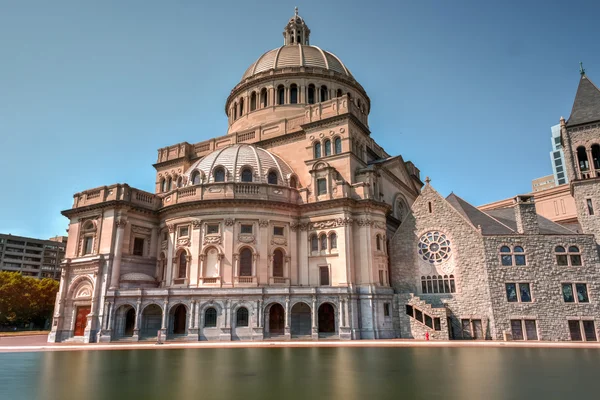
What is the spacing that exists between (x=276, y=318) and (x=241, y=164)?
54.5ft

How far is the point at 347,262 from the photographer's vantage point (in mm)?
38719

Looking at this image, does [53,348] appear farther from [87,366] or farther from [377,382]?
[377,382]

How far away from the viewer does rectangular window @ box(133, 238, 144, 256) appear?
43031 millimetres

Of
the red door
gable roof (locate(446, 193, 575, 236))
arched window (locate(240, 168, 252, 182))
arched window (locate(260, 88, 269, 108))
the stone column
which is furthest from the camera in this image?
arched window (locate(260, 88, 269, 108))

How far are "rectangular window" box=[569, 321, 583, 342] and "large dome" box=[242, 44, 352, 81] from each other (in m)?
42.4

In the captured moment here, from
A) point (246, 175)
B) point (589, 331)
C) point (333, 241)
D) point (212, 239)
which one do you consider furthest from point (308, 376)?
point (246, 175)

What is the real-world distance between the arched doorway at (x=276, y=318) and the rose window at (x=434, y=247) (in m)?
→ 14.4

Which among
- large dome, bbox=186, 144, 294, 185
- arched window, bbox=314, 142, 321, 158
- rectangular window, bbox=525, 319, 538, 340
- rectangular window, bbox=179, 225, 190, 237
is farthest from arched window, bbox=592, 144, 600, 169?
rectangular window, bbox=179, 225, 190, 237

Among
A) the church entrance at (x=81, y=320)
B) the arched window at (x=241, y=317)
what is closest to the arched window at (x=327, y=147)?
the arched window at (x=241, y=317)

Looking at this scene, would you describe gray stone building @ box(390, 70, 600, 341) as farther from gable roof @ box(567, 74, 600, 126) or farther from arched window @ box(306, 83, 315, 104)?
arched window @ box(306, 83, 315, 104)

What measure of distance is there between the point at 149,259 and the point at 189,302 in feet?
36.0

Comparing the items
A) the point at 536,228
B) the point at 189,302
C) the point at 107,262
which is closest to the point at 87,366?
the point at 189,302

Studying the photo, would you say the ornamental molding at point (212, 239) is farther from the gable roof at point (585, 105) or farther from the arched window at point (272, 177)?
the gable roof at point (585, 105)

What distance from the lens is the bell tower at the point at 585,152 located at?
122 feet
